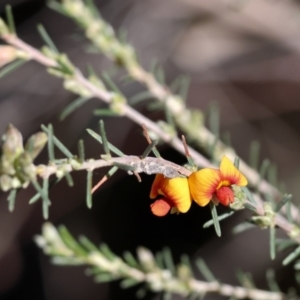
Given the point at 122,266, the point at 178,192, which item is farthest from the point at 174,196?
the point at 122,266

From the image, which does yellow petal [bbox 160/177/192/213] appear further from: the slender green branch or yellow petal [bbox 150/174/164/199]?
the slender green branch

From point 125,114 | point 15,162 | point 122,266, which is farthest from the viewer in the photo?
point 125,114

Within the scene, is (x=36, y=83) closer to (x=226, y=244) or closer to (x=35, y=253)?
(x=35, y=253)

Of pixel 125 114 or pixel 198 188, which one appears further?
pixel 125 114

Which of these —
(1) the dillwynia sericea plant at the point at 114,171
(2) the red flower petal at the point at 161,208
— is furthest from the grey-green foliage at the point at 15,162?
(2) the red flower petal at the point at 161,208

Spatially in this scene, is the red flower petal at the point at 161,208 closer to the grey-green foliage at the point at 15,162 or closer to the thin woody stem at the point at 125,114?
the thin woody stem at the point at 125,114

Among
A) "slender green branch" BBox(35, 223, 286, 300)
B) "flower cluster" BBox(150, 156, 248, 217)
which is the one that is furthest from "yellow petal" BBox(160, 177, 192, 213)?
"slender green branch" BBox(35, 223, 286, 300)

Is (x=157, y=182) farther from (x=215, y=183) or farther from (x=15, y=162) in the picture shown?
(x=15, y=162)

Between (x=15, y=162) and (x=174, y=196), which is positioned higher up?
(x=15, y=162)

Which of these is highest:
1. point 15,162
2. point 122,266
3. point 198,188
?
point 15,162
